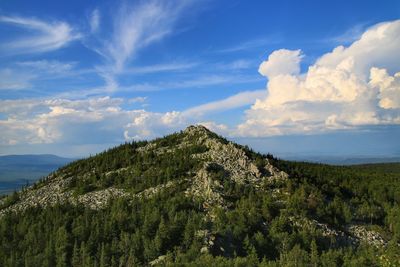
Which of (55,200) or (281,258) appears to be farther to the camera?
(55,200)

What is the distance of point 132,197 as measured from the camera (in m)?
109

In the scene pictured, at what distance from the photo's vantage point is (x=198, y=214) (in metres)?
94.4

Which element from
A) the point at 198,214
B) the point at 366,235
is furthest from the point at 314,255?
the point at 198,214

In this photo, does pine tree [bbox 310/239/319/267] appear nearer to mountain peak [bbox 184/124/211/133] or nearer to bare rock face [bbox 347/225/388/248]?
bare rock face [bbox 347/225/388/248]

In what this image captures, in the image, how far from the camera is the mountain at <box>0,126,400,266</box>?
3329 inches

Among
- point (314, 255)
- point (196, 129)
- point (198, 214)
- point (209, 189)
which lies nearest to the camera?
point (314, 255)

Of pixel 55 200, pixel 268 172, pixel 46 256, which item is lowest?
pixel 46 256

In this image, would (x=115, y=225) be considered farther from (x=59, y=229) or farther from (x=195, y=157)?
(x=195, y=157)

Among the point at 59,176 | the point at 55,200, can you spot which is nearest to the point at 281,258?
the point at 55,200

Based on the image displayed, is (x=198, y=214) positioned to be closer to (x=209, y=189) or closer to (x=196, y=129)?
(x=209, y=189)

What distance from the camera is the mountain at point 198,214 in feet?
277

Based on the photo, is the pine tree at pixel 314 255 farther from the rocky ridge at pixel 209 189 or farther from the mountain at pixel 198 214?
the rocky ridge at pixel 209 189

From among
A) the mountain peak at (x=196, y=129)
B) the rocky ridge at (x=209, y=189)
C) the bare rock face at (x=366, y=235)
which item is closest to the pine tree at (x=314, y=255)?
the rocky ridge at (x=209, y=189)

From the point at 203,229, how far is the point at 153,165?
39262 millimetres
